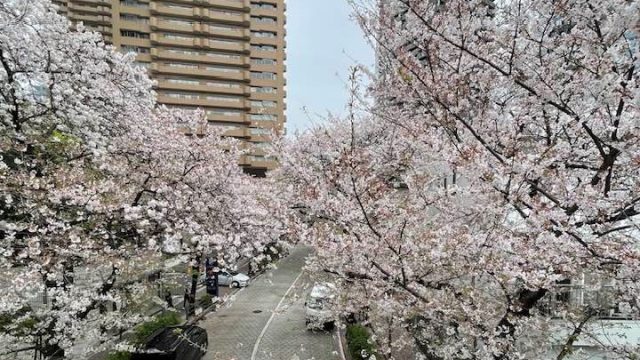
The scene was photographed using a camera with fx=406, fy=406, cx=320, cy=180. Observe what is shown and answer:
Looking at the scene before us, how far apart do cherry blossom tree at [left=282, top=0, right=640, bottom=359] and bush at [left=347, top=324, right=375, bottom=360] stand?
5873 millimetres

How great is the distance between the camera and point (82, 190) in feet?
26.7

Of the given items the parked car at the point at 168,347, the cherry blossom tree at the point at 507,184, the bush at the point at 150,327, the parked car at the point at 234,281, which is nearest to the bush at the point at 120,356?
the parked car at the point at 168,347

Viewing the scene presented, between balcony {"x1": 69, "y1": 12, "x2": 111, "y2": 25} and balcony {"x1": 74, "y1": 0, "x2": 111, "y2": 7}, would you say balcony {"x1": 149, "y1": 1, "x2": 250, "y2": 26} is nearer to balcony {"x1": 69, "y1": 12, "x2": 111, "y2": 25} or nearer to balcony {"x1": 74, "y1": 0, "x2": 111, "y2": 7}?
balcony {"x1": 74, "y1": 0, "x2": 111, "y2": 7}

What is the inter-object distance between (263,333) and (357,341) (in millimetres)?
5834

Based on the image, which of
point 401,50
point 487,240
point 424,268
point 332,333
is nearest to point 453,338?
point 424,268

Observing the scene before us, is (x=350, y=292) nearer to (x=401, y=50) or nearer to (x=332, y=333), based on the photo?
(x=401, y=50)

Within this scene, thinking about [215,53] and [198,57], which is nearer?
[198,57]

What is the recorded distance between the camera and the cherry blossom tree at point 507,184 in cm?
375

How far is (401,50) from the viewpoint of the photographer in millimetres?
5469

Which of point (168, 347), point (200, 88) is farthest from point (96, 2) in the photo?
point (168, 347)

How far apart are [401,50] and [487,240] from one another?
2.74 meters

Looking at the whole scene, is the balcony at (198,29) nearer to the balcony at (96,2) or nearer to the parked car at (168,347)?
the balcony at (96,2)

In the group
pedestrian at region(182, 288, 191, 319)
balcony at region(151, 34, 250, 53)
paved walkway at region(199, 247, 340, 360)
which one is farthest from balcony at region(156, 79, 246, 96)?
pedestrian at region(182, 288, 191, 319)

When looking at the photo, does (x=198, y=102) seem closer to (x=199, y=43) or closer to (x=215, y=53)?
(x=215, y=53)
